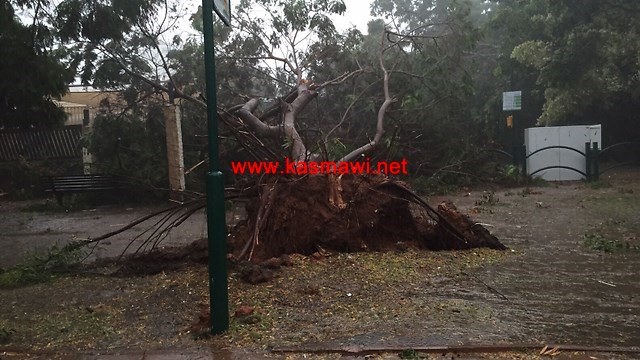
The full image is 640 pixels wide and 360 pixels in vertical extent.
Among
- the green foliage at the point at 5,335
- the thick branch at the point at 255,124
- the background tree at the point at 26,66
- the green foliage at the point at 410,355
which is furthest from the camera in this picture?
the background tree at the point at 26,66

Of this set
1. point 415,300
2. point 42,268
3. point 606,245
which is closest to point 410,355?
point 415,300

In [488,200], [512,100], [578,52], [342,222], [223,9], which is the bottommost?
[488,200]

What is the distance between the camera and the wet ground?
4305 millimetres

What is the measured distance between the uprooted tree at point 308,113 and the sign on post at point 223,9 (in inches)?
85.3

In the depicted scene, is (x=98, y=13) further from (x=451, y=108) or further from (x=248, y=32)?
(x=451, y=108)

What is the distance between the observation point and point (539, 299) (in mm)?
5156

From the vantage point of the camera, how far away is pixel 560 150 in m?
15.2

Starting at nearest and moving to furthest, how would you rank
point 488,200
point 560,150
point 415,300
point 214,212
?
point 214,212 → point 415,300 → point 488,200 → point 560,150

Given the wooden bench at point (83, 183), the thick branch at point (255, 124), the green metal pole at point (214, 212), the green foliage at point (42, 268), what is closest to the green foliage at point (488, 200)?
the thick branch at point (255, 124)

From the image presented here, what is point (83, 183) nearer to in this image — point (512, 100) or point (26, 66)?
point (26, 66)

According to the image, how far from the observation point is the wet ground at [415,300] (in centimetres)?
430

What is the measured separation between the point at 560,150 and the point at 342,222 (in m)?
10.4

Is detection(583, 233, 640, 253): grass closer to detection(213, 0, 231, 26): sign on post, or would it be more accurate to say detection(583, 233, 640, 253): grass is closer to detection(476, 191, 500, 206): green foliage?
detection(476, 191, 500, 206): green foliage

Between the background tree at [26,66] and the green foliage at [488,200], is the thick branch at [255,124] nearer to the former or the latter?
the background tree at [26,66]
